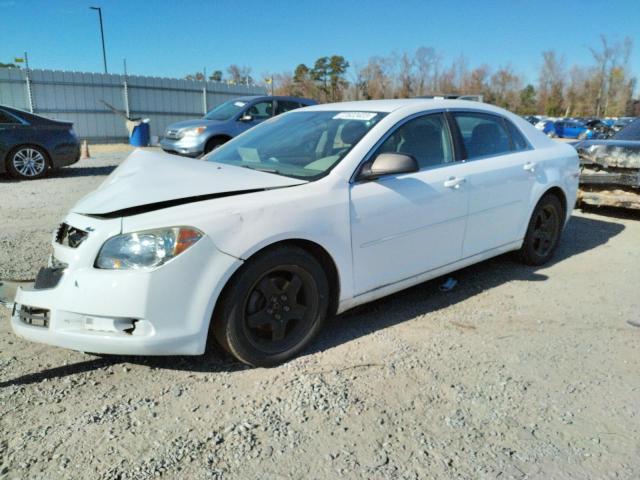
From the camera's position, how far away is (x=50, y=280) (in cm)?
284

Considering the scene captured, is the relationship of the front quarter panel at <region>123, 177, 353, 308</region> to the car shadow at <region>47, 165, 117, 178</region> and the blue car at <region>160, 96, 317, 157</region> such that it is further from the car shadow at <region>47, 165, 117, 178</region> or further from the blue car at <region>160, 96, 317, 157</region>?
the car shadow at <region>47, 165, 117, 178</region>

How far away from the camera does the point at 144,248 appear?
2.69m

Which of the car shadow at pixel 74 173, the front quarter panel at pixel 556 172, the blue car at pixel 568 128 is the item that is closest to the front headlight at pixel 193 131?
the car shadow at pixel 74 173

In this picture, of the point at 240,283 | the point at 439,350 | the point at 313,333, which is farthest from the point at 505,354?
the point at 240,283

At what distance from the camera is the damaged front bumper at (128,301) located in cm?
266

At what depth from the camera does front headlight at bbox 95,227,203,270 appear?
2.69 m

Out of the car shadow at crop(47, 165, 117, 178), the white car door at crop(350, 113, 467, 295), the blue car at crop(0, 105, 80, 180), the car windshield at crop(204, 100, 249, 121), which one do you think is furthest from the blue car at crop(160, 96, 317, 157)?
the white car door at crop(350, 113, 467, 295)

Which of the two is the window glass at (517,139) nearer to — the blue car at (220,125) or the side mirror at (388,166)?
the side mirror at (388,166)

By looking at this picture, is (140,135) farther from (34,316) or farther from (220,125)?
(34,316)

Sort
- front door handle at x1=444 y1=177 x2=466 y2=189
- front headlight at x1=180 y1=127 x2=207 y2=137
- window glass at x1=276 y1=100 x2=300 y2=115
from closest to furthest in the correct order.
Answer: front door handle at x1=444 y1=177 x2=466 y2=189 → front headlight at x1=180 y1=127 x2=207 y2=137 → window glass at x1=276 y1=100 x2=300 y2=115

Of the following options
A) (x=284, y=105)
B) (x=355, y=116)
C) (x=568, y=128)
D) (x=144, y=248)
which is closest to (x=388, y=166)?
(x=355, y=116)

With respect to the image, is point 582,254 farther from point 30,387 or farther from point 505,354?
point 30,387

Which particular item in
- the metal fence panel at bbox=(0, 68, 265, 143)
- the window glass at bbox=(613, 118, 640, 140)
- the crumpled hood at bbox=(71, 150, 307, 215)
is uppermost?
the metal fence panel at bbox=(0, 68, 265, 143)

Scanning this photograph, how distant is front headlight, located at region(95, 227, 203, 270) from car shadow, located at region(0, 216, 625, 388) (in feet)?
2.55
